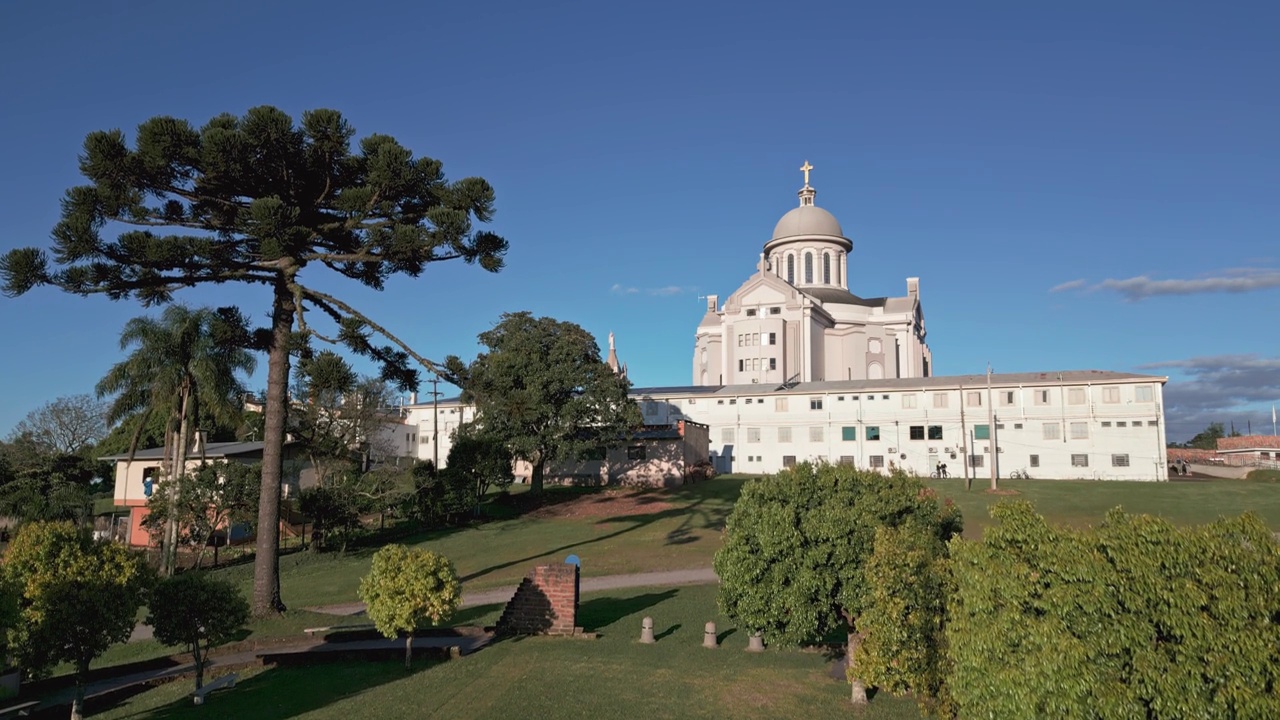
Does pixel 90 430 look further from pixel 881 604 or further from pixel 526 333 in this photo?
pixel 881 604

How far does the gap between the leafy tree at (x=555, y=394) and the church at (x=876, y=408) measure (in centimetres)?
853

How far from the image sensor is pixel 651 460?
188 ft

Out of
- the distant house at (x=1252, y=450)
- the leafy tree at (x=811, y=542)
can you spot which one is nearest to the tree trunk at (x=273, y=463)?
the leafy tree at (x=811, y=542)

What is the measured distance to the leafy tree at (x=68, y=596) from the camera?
12.8 m

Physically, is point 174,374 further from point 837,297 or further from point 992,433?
point 837,297

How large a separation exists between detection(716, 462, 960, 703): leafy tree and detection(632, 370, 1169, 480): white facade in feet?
129

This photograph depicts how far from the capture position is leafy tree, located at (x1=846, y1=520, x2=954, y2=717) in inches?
477

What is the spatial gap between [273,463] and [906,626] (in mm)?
17225

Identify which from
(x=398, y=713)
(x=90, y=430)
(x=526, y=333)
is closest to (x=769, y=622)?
(x=398, y=713)

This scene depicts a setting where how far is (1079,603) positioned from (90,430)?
66398mm

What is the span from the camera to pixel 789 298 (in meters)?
78.8

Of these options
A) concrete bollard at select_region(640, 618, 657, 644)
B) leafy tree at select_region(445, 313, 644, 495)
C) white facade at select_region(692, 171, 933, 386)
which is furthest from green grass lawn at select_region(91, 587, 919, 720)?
white facade at select_region(692, 171, 933, 386)

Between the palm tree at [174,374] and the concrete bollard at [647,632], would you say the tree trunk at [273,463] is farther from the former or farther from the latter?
the palm tree at [174,374]

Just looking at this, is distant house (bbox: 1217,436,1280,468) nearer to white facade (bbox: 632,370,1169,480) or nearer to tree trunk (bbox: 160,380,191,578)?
white facade (bbox: 632,370,1169,480)
